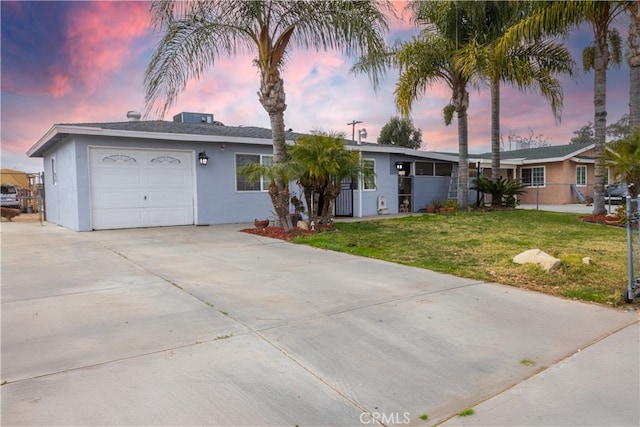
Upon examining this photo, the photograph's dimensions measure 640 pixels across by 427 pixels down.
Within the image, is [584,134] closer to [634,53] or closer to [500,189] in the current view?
[500,189]

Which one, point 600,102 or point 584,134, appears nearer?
point 600,102

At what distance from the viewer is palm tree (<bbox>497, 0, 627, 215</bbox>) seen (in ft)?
38.4

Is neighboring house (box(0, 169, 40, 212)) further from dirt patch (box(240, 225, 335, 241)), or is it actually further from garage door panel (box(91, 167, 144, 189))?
dirt patch (box(240, 225, 335, 241))

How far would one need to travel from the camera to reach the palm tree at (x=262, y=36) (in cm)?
909

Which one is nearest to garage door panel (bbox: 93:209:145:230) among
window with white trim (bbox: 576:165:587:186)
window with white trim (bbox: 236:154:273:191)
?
window with white trim (bbox: 236:154:273:191)

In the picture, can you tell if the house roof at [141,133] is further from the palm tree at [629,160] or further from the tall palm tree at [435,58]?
the palm tree at [629,160]

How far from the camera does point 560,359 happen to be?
10.1ft

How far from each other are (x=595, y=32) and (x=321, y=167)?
34.5ft

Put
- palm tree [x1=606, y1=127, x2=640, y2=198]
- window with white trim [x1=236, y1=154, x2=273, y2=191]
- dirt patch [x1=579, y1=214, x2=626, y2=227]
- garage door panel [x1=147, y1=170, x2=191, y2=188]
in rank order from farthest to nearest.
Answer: window with white trim [x1=236, y1=154, x2=273, y2=191] < garage door panel [x1=147, y1=170, x2=191, y2=188] < dirt patch [x1=579, y1=214, x2=626, y2=227] < palm tree [x1=606, y1=127, x2=640, y2=198]

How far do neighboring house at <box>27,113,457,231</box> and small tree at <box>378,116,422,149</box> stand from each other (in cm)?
2240

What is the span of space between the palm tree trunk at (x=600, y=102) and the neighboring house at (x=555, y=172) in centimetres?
852

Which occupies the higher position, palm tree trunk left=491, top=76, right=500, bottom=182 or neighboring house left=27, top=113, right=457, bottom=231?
palm tree trunk left=491, top=76, right=500, bottom=182

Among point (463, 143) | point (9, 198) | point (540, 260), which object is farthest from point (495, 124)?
point (9, 198)

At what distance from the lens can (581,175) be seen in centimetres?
2445
